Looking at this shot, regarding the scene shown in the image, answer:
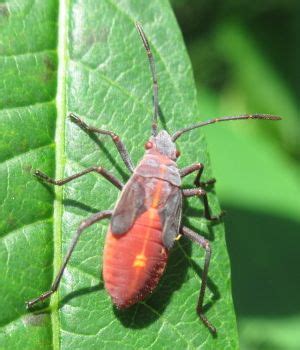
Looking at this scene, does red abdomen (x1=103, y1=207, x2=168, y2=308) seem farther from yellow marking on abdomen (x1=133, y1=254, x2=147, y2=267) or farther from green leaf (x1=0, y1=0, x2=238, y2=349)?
green leaf (x1=0, y1=0, x2=238, y2=349)

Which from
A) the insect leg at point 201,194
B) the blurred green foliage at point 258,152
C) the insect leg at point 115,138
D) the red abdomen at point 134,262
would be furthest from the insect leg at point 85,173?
the blurred green foliage at point 258,152

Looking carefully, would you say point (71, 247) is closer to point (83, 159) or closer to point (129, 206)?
point (129, 206)

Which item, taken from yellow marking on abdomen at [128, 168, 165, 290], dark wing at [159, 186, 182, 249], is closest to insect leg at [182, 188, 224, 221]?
dark wing at [159, 186, 182, 249]

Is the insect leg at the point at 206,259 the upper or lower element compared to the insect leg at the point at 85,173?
lower

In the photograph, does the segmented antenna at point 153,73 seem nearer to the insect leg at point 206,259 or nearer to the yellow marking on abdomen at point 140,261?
the insect leg at point 206,259

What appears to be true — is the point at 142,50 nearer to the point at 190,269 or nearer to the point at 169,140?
the point at 169,140
